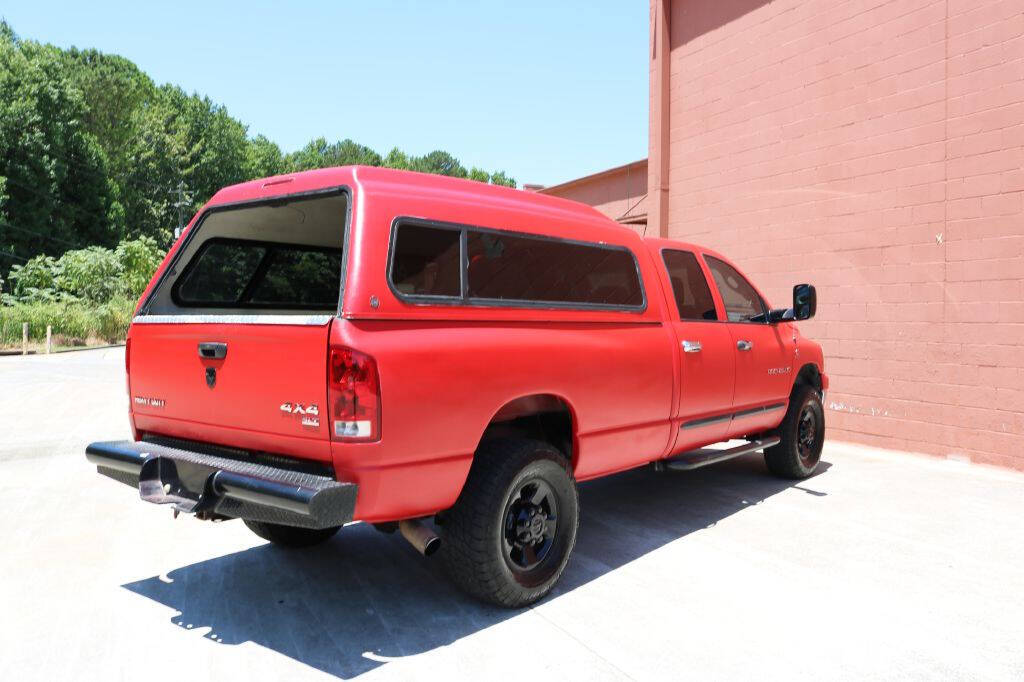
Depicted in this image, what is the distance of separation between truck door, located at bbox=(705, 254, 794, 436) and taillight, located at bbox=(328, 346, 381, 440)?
11.1 ft

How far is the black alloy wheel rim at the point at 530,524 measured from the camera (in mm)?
3871

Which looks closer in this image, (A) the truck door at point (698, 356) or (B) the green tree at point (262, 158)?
(A) the truck door at point (698, 356)

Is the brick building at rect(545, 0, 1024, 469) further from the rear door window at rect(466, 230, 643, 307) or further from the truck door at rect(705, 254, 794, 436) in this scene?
the rear door window at rect(466, 230, 643, 307)

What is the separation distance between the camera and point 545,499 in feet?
13.3

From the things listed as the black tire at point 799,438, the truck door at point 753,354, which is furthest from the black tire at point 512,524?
the black tire at point 799,438

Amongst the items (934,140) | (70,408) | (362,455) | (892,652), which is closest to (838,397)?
(934,140)

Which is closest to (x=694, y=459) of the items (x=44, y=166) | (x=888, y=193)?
(x=888, y=193)

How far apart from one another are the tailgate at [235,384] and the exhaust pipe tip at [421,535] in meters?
0.60

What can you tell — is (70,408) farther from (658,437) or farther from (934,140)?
(934,140)

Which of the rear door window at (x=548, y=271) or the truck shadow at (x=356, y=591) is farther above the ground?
the rear door window at (x=548, y=271)

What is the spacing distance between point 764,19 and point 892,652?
28.0ft

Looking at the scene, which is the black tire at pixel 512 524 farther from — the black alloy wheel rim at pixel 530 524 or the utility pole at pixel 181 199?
the utility pole at pixel 181 199

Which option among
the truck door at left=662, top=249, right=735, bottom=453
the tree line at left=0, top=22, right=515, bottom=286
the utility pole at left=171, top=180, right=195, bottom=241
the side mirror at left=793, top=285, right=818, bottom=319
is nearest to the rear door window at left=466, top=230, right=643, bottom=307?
the truck door at left=662, top=249, right=735, bottom=453

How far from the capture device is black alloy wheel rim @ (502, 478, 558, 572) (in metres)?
3.87
